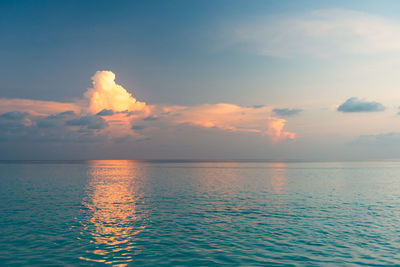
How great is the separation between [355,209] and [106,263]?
1524 inches

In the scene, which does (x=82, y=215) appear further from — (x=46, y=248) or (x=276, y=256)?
(x=276, y=256)

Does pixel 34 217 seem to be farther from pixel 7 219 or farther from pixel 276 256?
pixel 276 256

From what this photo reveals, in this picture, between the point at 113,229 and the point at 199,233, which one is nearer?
the point at 199,233

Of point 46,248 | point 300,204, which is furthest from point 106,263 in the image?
point 300,204

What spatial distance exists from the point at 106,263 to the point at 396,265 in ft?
70.8

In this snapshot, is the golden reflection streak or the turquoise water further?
the golden reflection streak

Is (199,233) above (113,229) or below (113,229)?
above

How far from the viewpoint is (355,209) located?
4459cm

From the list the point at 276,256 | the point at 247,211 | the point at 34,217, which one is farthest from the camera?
the point at 247,211

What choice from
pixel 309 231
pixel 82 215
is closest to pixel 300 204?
pixel 309 231

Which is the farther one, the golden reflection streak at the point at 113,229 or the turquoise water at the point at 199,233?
the golden reflection streak at the point at 113,229

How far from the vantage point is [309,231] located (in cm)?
3084

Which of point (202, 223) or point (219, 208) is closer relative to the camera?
point (202, 223)

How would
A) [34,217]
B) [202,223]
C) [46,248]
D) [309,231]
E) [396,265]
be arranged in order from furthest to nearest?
[34,217] < [202,223] < [309,231] < [46,248] < [396,265]
